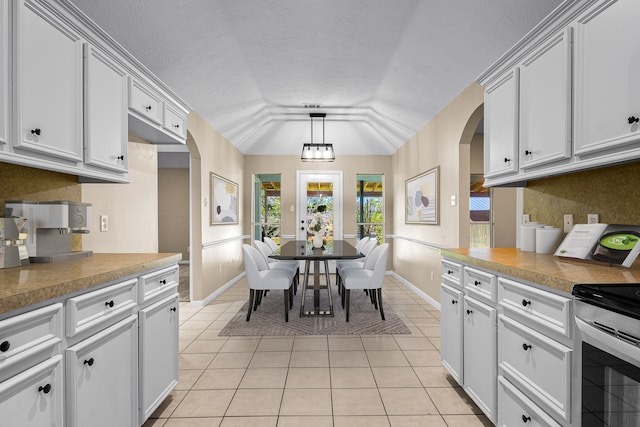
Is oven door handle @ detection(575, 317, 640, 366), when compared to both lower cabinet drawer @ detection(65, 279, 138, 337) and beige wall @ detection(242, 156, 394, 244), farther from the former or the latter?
beige wall @ detection(242, 156, 394, 244)

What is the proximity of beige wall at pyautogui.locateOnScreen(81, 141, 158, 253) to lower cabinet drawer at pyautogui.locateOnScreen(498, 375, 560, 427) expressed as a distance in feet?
9.13

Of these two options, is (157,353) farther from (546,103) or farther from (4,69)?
(546,103)

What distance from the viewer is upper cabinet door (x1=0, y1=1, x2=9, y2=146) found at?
132 cm

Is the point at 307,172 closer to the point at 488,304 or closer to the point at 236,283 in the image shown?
the point at 236,283

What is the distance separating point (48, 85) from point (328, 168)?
5447mm

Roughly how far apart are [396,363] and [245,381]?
1196mm

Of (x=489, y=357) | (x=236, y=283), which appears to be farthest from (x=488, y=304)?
(x=236, y=283)

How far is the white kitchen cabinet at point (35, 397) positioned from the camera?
39.2 inches

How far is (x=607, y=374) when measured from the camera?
1.07 metres

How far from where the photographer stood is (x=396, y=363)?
271 cm

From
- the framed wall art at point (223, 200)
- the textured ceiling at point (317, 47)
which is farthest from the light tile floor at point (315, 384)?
the textured ceiling at point (317, 47)

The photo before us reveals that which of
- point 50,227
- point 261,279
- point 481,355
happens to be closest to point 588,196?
point 481,355

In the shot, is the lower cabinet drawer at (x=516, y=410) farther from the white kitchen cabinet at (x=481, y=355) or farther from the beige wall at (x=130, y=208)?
the beige wall at (x=130, y=208)

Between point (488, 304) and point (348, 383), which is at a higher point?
point (488, 304)
